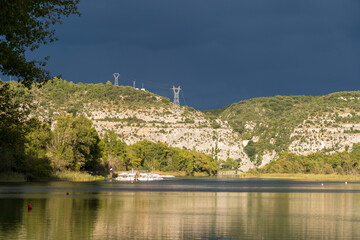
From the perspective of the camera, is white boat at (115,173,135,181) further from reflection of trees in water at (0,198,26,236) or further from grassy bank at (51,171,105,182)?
reflection of trees in water at (0,198,26,236)

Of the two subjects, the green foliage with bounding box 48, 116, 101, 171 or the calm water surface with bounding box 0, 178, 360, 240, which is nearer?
the calm water surface with bounding box 0, 178, 360, 240

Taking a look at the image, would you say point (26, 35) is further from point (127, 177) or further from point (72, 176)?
point (127, 177)

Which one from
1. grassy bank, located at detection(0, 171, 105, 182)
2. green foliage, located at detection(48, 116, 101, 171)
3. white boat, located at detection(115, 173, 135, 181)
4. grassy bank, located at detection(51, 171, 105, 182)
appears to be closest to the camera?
grassy bank, located at detection(0, 171, 105, 182)

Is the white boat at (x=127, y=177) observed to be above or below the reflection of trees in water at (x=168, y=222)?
below

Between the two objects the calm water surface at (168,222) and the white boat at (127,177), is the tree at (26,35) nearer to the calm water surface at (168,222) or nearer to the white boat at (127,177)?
the calm water surface at (168,222)

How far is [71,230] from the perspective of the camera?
30766mm

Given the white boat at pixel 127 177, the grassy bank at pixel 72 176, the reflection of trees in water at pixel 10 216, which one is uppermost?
the reflection of trees in water at pixel 10 216

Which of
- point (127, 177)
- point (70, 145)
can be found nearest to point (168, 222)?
point (70, 145)

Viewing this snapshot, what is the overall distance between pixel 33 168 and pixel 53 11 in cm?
7961

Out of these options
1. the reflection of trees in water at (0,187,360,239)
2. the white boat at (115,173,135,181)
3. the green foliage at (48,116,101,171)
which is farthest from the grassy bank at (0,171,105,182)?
the reflection of trees in water at (0,187,360,239)

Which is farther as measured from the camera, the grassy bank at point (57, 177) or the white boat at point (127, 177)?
the white boat at point (127, 177)

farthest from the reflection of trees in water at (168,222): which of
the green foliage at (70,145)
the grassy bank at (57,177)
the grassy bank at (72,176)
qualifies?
the green foliage at (70,145)

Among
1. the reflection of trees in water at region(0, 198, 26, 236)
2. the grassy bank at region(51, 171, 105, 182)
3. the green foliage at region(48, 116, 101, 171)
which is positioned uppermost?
the green foliage at region(48, 116, 101, 171)

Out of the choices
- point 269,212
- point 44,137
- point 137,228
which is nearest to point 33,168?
point 44,137
